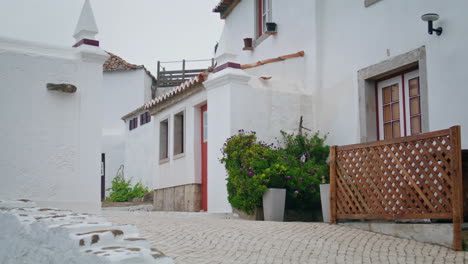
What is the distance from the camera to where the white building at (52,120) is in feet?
33.8

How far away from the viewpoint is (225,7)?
17375 millimetres

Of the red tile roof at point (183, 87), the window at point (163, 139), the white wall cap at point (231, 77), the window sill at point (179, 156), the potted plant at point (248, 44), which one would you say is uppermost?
the potted plant at point (248, 44)

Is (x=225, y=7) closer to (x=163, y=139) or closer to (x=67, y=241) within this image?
(x=163, y=139)

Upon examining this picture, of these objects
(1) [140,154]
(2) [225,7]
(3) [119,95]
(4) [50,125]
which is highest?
(2) [225,7]

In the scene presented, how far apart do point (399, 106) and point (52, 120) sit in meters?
6.50

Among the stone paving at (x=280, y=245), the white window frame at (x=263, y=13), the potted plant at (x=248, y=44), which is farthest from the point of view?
the potted plant at (x=248, y=44)

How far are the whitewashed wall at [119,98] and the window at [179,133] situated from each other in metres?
12.8

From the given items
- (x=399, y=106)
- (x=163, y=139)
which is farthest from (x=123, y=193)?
(x=399, y=106)

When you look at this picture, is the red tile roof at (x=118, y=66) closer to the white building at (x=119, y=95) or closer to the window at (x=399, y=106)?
the white building at (x=119, y=95)

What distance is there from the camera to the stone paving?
20.5ft

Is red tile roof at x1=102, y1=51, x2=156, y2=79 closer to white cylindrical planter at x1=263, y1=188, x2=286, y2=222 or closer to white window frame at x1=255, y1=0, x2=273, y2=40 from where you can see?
white window frame at x1=255, y1=0, x2=273, y2=40

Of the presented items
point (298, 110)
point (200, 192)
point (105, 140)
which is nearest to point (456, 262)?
point (298, 110)

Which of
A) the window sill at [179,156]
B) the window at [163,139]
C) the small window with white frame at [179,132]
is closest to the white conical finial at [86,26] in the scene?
the small window with white frame at [179,132]

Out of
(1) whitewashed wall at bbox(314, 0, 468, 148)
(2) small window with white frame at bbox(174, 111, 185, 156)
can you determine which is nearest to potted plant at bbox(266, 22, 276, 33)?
(1) whitewashed wall at bbox(314, 0, 468, 148)
